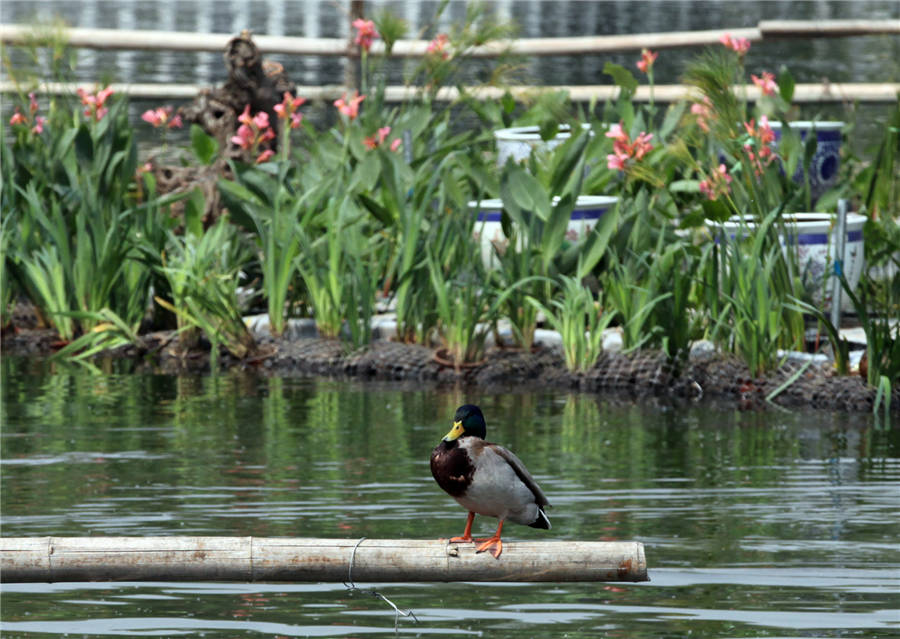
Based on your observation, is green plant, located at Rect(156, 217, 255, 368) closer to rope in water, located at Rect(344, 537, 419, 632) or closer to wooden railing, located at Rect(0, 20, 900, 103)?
rope in water, located at Rect(344, 537, 419, 632)

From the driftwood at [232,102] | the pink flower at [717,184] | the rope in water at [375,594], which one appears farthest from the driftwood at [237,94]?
the rope in water at [375,594]

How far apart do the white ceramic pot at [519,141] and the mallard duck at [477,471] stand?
6.73 metres

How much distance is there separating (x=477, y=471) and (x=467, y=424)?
143mm

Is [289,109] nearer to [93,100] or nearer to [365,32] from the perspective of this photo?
[365,32]

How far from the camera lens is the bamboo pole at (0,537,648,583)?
171 inches

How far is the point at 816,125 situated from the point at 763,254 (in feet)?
8.57

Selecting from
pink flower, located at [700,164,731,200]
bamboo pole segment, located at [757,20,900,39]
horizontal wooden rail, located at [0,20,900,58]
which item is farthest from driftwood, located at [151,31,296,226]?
bamboo pole segment, located at [757,20,900,39]

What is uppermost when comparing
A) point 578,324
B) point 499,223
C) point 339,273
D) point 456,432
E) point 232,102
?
point 232,102

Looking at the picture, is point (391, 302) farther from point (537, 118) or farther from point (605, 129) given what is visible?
point (537, 118)

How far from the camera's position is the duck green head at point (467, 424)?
4.63 metres

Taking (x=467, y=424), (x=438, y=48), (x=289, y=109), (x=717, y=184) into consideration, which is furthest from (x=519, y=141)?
(x=467, y=424)

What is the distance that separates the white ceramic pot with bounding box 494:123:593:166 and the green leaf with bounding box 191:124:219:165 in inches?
74.9

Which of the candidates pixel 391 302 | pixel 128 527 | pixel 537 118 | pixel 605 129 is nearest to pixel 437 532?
pixel 128 527

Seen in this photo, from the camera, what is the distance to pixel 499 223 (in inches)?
401
